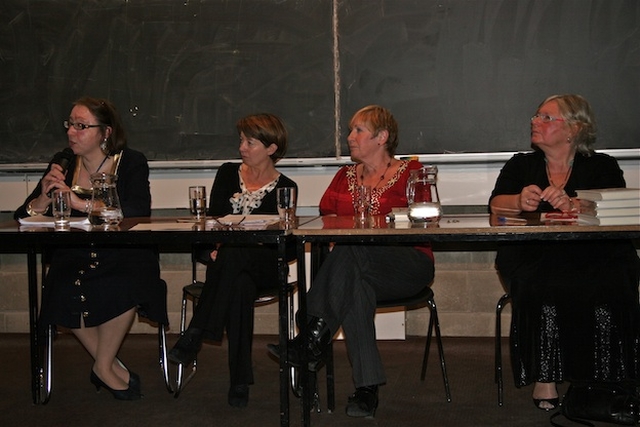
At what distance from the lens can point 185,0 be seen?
13.8ft

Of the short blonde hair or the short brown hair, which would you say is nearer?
the short blonde hair

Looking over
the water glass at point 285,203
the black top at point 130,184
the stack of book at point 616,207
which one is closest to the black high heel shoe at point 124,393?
the black top at point 130,184

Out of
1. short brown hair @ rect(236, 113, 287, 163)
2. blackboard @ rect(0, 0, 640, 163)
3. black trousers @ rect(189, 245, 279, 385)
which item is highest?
blackboard @ rect(0, 0, 640, 163)

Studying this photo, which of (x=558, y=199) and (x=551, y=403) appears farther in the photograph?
(x=551, y=403)

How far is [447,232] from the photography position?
2.58 m

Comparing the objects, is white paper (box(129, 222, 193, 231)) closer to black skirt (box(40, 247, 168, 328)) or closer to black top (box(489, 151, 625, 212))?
black skirt (box(40, 247, 168, 328))

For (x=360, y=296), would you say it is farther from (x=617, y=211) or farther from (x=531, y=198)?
(x=617, y=211)

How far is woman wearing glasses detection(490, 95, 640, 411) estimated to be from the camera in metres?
2.87

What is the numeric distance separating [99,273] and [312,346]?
0.97 m

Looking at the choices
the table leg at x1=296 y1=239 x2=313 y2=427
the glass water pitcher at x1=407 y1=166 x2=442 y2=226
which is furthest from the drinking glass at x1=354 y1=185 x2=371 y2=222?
the table leg at x1=296 y1=239 x2=313 y2=427

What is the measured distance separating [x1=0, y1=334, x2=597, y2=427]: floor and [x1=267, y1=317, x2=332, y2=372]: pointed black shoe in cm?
26

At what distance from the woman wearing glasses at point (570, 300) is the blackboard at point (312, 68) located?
81cm

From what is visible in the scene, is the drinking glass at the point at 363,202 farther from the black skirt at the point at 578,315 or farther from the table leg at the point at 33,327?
the table leg at the point at 33,327

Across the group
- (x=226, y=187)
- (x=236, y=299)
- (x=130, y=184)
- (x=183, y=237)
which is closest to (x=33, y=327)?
(x=130, y=184)
